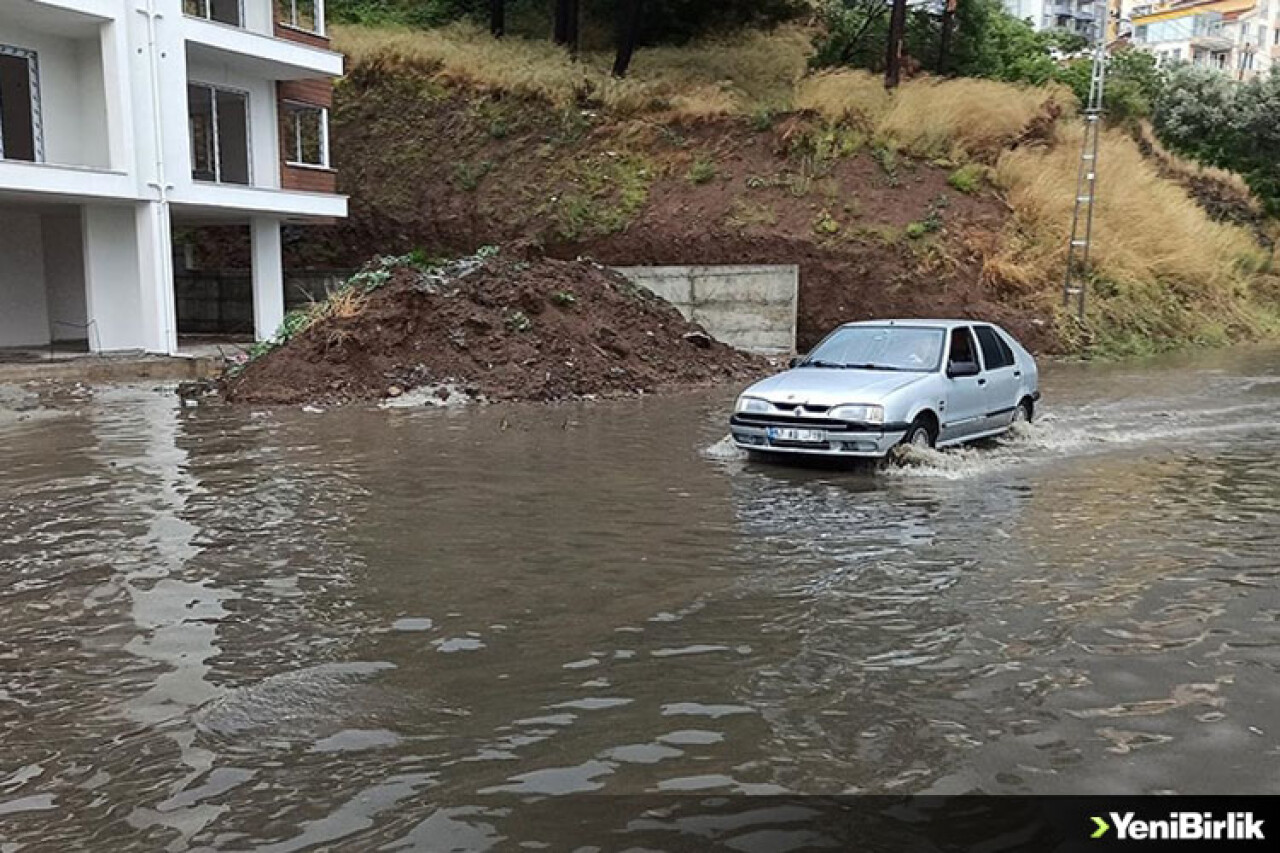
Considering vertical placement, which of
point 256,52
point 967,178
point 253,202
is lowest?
point 253,202

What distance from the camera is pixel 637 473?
10.8 metres

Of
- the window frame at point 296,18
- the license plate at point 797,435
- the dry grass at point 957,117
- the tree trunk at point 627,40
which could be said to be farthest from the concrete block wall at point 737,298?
the license plate at point 797,435

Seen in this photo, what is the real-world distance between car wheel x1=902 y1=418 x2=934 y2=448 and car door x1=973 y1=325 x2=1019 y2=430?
1.35m

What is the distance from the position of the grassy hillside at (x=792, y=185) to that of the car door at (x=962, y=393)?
14.0 metres

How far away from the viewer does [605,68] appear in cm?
3412

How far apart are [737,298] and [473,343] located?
27.2 ft

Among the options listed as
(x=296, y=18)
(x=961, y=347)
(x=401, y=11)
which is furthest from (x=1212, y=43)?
(x=961, y=347)

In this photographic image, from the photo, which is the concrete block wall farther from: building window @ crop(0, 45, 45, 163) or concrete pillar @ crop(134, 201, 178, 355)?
building window @ crop(0, 45, 45, 163)

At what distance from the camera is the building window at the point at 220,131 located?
2491 cm

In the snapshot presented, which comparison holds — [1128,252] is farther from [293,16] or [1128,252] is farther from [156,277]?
[156,277]

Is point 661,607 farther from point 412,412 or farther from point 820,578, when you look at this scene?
point 412,412

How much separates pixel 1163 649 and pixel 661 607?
2.71m

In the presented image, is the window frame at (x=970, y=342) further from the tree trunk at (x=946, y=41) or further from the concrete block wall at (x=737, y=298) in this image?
the tree trunk at (x=946, y=41)

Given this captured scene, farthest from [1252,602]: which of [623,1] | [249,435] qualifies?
[623,1]
